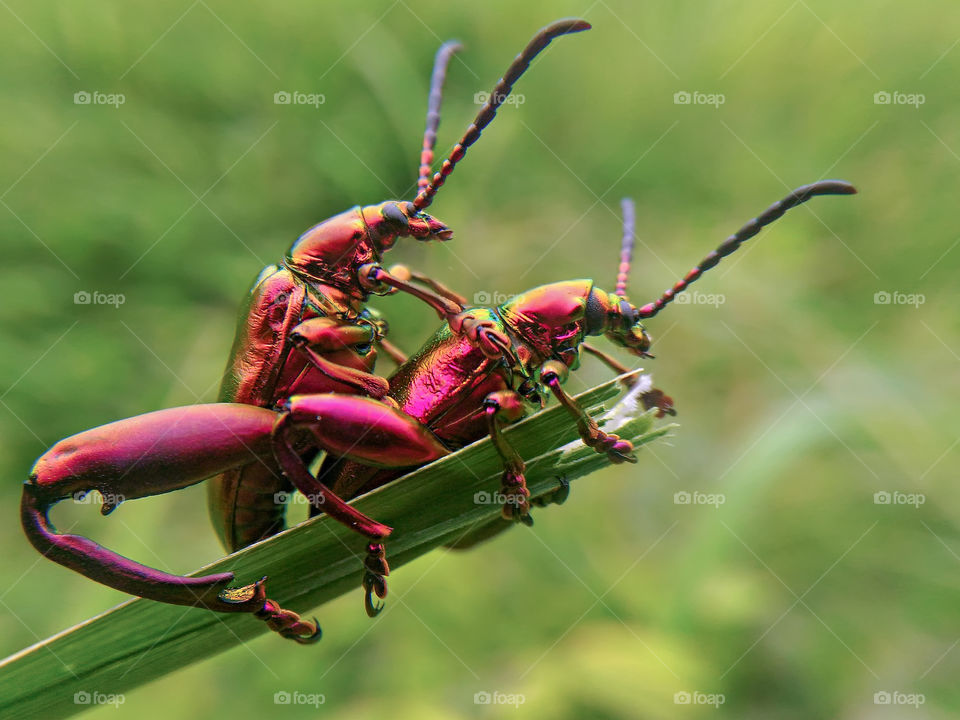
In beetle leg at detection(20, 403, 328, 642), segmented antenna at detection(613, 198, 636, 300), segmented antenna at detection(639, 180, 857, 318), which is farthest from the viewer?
segmented antenna at detection(613, 198, 636, 300)

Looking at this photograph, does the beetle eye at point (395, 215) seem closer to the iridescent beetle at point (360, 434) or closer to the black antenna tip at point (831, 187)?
the iridescent beetle at point (360, 434)

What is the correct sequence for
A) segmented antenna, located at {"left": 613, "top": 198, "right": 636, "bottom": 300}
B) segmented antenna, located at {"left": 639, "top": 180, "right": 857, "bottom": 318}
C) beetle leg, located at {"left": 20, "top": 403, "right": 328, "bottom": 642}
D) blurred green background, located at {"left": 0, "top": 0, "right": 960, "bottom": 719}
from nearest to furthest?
beetle leg, located at {"left": 20, "top": 403, "right": 328, "bottom": 642}, segmented antenna, located at {"left": 639, "top": 180, "right": 857, "bottom": 318}, segmented antenna, located at {"left": 613, "top": 198, "right": 636, "bottom": 300}, blurred green background, located at {"left": 0, "top": 0, "right": 960, "bottom": 719}

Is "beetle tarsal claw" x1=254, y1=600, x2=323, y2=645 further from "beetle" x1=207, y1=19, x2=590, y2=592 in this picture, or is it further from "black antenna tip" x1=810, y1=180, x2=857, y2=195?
"black antenna tip" x1=810, y1=180, x2=857, y2=195

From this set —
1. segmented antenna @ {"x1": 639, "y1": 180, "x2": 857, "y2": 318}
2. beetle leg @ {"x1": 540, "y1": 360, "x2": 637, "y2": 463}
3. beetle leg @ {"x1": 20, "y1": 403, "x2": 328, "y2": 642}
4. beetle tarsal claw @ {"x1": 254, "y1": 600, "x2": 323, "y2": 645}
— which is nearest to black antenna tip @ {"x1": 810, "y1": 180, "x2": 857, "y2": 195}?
segmented antenna @ {"x1": 639, "y1": 180, "x2": 857, "y2": 318}

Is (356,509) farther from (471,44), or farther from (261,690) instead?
(471,44)

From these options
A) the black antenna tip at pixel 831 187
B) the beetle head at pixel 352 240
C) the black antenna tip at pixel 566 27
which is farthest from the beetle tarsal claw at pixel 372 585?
the black antenna tip at pixel 831 187

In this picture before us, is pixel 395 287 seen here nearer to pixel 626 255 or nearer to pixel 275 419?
pixel 275 419

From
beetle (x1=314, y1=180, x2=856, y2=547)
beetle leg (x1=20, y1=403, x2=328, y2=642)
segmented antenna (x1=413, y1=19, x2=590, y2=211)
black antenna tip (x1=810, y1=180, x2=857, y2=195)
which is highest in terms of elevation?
segmented antenna (x1=413, y1=19, x2=590, y2=211)

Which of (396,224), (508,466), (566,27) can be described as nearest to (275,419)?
(508,466)
